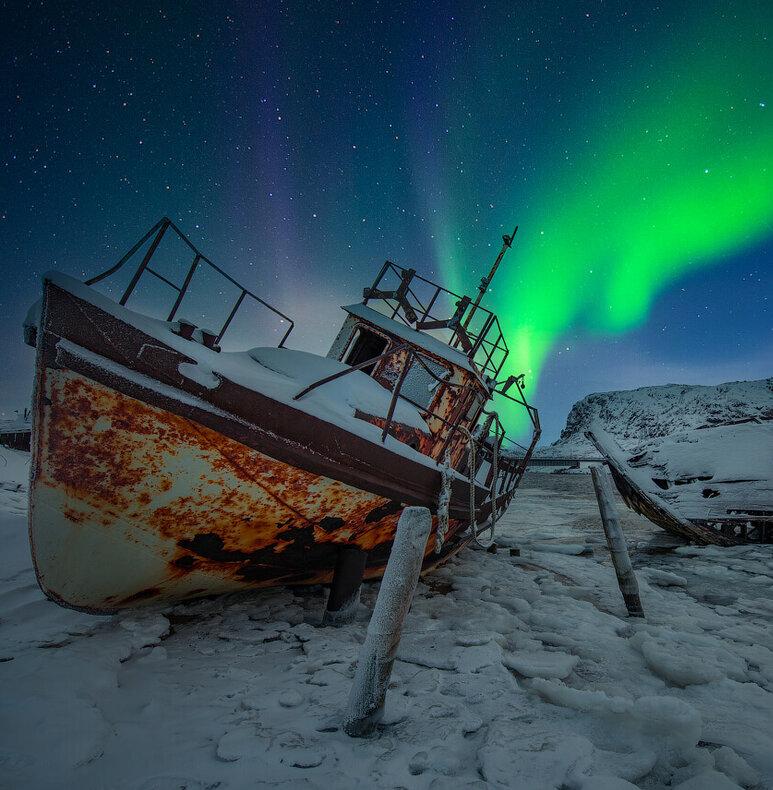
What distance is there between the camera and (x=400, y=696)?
7.25ft

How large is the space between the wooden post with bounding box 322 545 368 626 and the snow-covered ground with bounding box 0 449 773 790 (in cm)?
15

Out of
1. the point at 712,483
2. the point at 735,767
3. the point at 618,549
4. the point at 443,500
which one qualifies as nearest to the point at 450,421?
the point at 443,500

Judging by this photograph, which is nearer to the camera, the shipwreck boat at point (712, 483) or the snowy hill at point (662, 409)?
the shipwreck boat at point (712, 483)

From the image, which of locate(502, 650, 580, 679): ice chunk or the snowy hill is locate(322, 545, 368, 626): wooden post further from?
the snowy hill

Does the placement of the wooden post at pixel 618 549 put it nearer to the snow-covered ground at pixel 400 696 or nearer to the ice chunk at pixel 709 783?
the snow-covered ground at pixel 400 696

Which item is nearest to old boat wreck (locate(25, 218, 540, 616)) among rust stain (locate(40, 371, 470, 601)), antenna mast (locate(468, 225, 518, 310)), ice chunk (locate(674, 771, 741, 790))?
rust stain (locate(40, 371, 470, 601))

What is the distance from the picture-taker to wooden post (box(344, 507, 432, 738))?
1.84 meters

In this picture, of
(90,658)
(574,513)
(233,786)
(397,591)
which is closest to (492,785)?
(397,591)

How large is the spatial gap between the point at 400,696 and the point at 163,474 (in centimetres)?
203

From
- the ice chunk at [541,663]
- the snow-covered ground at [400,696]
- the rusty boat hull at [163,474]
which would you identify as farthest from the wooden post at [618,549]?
the rusty boat hull at [163,474]

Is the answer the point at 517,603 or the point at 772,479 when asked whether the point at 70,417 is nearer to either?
the point at 517,603

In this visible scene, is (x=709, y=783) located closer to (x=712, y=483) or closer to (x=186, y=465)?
(x=186, y=465)

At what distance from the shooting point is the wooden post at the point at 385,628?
184cm

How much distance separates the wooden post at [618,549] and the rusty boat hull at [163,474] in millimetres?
2741
